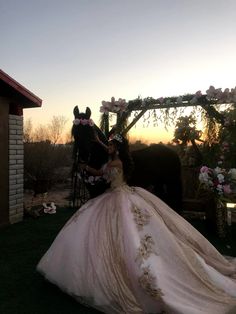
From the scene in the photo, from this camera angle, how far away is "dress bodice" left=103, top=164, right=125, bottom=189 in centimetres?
479

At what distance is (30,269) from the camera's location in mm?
5516

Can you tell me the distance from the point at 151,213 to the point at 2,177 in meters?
5.26

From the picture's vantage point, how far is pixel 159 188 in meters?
8.94

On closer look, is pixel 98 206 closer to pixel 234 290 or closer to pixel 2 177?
pixel 234 290

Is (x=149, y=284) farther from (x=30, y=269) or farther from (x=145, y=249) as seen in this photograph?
(x=30, y=269)

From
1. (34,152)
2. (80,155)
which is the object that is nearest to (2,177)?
(80,155)

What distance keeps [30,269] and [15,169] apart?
13.5 ft

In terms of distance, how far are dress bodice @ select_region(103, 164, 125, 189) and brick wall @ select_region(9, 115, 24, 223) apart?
4.81 meters

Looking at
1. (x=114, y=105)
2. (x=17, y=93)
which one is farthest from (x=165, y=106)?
(x=17, y=93)

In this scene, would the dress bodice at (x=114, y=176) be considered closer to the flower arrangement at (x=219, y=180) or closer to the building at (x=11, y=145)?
the flower arrangement at (x=219, y=180)

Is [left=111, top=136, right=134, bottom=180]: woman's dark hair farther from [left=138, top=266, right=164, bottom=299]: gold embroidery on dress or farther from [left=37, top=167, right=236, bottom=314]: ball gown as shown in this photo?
[left=138, top=266, right=164, bottom=299]: gold embroidery on dress

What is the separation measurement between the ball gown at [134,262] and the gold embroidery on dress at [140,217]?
0.01 metres

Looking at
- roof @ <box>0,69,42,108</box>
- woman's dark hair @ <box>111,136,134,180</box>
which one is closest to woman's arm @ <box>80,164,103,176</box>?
woman's dark hair @ <box>111,136,134,180</box>

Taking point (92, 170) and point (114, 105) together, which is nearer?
point (92, 170)
